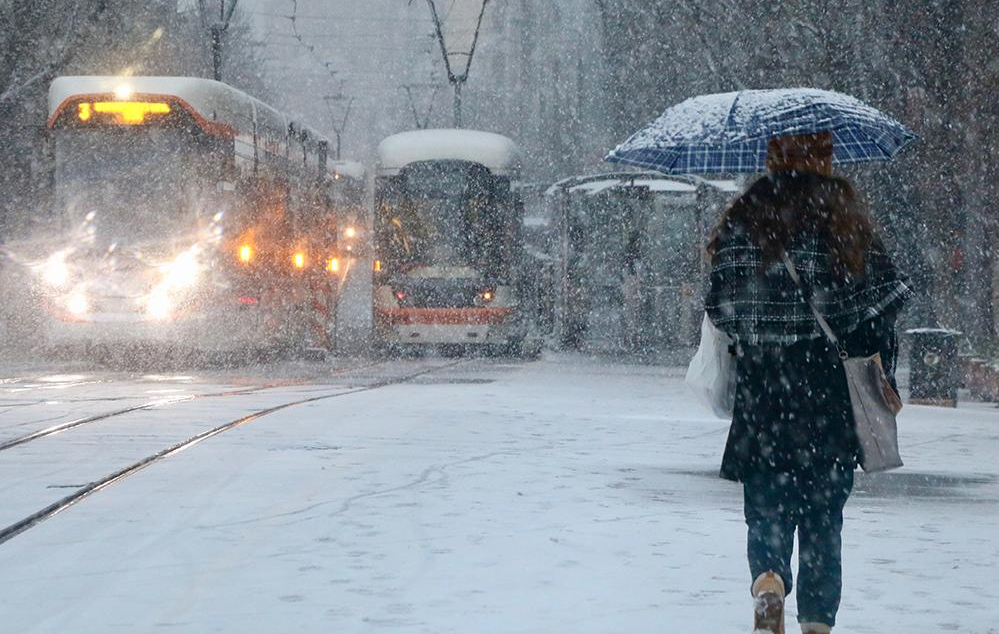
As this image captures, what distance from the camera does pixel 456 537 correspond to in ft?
25.3

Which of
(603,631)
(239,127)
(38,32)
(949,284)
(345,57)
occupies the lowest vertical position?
(603,631)

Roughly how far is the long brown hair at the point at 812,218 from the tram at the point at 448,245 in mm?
21083

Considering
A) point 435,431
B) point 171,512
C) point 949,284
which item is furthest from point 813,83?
point 171,512

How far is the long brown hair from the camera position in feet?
A: 17.0

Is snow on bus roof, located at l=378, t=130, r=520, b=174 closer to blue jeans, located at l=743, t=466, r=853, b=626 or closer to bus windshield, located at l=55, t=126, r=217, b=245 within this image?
bus windshield, located at l=55, t=126, r=217, b=245

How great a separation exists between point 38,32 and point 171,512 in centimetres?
2488

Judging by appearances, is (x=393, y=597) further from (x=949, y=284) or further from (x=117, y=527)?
(x=949, y=284)

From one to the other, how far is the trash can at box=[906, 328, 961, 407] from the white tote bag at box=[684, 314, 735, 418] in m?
12.3

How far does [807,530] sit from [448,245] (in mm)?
21840

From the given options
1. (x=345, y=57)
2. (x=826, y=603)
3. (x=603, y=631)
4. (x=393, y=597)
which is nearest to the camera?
(x=826, y=603)

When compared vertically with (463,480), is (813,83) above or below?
above

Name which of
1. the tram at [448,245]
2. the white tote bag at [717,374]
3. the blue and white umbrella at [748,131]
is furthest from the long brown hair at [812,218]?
the tram at [448,245]

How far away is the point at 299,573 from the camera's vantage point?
6766mm

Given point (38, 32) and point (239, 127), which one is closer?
point (239, 127)
